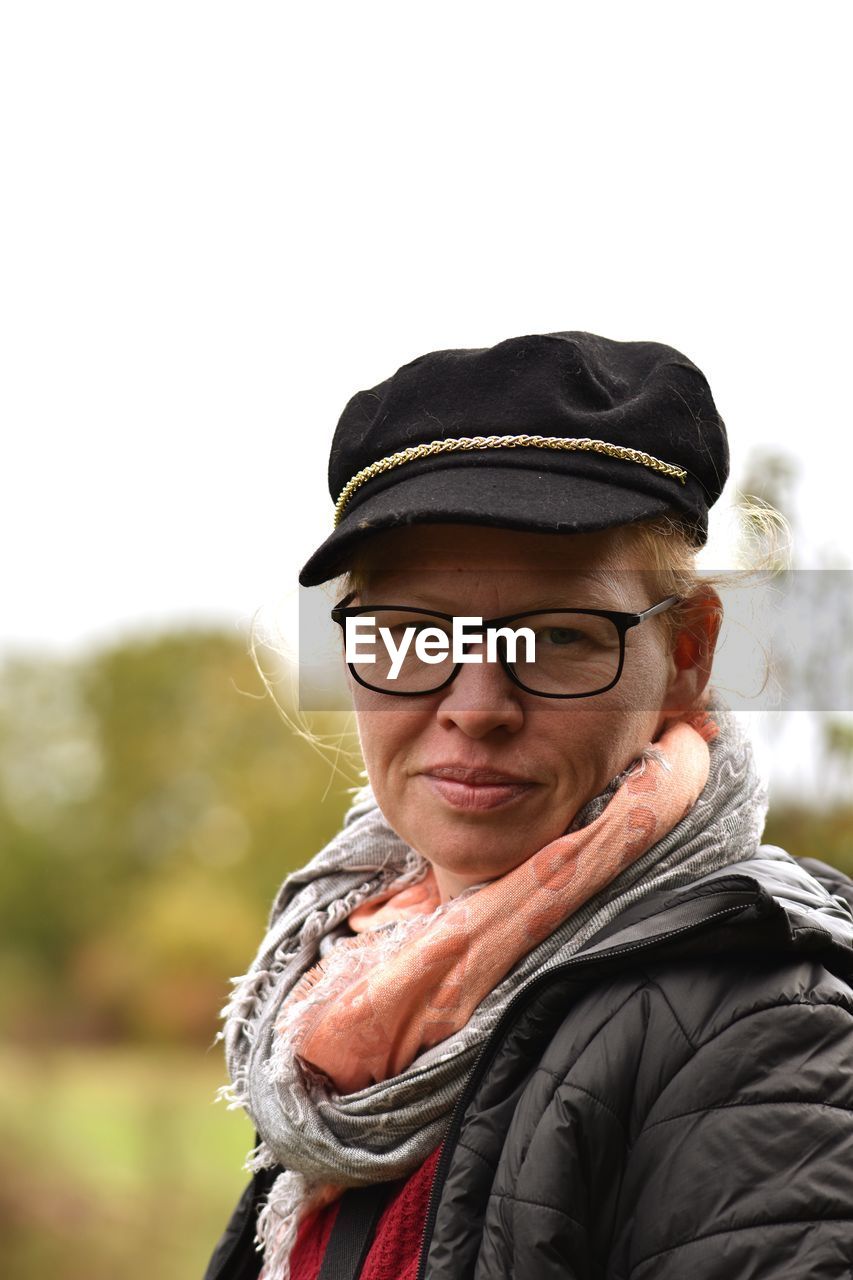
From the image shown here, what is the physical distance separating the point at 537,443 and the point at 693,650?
35cm

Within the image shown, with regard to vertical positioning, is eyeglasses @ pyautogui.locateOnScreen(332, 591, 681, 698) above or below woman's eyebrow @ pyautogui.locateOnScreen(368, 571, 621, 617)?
below

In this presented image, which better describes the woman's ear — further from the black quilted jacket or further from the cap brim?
the black quilted jacket

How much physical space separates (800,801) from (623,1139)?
175 centimetres

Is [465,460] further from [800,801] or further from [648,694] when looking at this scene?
[800,801]

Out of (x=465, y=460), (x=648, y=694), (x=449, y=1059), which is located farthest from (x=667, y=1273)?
(x=465, y=460)

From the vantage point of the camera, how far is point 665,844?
4.56 feet

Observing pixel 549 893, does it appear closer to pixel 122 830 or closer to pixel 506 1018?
pixel 506 1018

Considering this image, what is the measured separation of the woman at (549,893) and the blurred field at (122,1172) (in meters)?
9.55

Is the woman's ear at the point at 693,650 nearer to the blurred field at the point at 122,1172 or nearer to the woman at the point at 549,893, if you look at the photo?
the woman at the point at 549,893

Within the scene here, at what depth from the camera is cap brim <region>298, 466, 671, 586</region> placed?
131cm

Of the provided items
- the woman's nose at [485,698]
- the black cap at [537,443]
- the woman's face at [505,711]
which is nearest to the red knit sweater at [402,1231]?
the woman's face at [505,711]

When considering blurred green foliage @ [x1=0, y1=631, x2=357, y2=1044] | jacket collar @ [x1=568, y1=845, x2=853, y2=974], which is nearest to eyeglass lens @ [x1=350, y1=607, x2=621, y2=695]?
jacket collar @ [x1=568, y1=845, x2=853, y2=974]

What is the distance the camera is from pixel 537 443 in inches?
54.3

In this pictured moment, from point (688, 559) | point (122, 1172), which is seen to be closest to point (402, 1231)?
point (688, 559)
